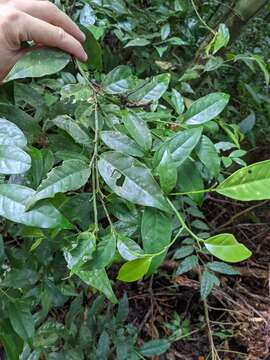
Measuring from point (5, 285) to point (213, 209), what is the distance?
1.13 meters

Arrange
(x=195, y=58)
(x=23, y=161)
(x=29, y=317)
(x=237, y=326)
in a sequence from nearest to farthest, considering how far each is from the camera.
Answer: (x=23, y=161)
(x=29, y=317)
(x=195, y=58)
(x=237, y=326)

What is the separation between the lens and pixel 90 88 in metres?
0.57

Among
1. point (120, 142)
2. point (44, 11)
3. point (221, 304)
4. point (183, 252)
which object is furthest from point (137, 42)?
point (221, 304)

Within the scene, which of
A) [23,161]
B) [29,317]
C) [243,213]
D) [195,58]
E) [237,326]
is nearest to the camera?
[23,161]

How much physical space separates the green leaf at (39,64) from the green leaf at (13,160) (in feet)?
0.33

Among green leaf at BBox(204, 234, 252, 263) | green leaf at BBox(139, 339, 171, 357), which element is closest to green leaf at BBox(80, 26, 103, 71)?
green leaf at BBox(204, 234, 252, 263)

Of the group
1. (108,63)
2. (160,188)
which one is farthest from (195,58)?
(160,188)

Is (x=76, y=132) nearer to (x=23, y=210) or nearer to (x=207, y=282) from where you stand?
(x=23, y=210)

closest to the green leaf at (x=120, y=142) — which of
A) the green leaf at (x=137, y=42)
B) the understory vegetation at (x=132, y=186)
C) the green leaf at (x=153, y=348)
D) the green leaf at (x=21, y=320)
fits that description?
the understory vegetation at (x=132, y=186)

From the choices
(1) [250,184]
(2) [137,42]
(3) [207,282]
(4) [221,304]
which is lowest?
(4) [221,304]

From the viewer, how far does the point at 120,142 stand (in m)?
0.50

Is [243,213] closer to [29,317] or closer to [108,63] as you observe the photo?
[108,63]

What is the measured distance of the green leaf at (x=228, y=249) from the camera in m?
0.46

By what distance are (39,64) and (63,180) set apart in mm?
142
